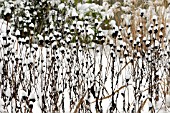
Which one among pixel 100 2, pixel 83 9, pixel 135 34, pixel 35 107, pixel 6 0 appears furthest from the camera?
pixel 100 2

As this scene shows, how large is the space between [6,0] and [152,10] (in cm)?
290

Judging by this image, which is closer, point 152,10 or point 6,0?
point 152,10

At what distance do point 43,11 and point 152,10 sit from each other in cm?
204

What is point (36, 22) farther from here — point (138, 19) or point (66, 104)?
point (66, 104)

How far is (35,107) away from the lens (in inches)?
138

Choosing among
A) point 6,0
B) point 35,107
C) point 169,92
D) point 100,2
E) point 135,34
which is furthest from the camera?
point 100,2

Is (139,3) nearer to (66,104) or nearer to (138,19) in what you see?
(138,19)

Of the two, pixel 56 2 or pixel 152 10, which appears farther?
pixel 56 2

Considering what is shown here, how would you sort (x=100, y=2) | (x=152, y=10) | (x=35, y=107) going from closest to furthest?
1. (x=35, y=107)
2. (x=152, y=10)
3. (x=100, y=2)

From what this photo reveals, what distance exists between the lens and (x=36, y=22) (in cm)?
672

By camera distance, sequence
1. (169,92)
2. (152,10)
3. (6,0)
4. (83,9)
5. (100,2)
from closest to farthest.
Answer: (169,92) → (152,10) → (83,9) → (6,0) → (100,2)

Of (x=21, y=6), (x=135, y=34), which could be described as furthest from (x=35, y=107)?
(x=21, y=6)

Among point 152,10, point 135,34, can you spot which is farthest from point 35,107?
point 152,10

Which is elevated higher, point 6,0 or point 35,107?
point 6,0
